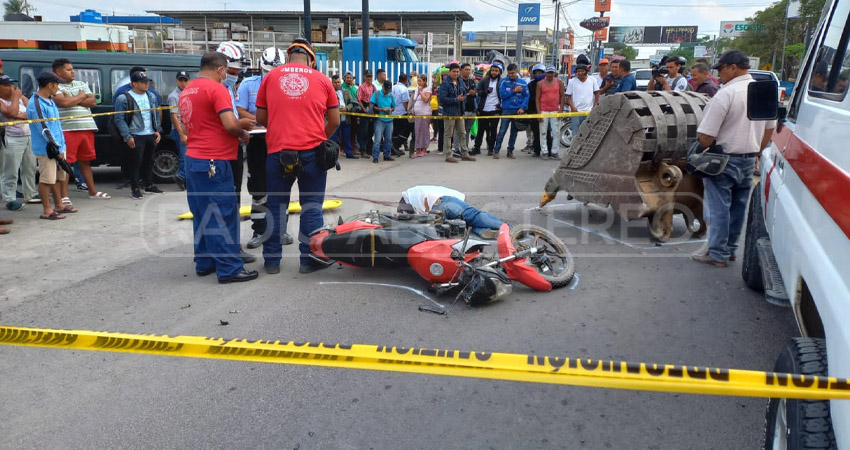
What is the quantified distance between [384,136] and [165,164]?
15.4ft

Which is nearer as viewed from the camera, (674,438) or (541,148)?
(674,438)

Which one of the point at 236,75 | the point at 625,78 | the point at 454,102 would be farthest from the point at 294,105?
the point at 625,78

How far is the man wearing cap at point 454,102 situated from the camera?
1158 cm

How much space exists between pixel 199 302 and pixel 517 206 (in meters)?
4.50

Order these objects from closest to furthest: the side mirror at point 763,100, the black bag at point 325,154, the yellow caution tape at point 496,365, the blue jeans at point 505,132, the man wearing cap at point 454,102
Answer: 1. the yellow caution tape at point 496,365
2. the side mirror at point 763,100
3. the black bag at point 325,154
4. the man wearing cap at point 454,102
5. the blue jeans at point 505,132

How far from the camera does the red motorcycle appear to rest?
13.9 ft

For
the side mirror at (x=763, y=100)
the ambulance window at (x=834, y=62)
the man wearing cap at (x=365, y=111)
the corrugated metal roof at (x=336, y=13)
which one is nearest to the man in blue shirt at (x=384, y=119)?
the man wearing cap at (x=365, y=111)

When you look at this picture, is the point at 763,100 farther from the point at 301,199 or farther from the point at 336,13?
the point at 336,13

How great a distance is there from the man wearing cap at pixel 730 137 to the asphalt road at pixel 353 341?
1.89ft

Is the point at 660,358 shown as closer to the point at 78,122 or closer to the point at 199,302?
the point at 199,302

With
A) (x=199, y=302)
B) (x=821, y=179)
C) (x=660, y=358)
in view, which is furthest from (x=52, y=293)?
(x=821, y=179)

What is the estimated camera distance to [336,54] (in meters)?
40.3

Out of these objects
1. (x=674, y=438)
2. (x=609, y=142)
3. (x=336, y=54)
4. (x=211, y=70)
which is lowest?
(x=674, y=438)

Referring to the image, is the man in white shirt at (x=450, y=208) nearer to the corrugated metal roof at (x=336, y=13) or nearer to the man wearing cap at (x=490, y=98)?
the man wearing cap at (x=490, y=98)
